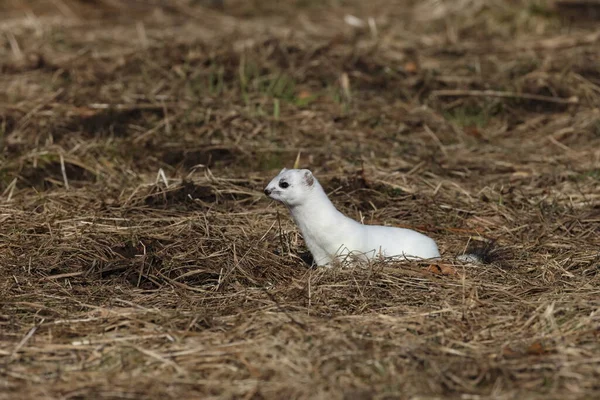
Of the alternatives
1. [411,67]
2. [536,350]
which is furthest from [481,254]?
[411,67]

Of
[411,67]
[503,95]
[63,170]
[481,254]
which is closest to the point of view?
[481,254]

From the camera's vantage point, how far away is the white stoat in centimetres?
490

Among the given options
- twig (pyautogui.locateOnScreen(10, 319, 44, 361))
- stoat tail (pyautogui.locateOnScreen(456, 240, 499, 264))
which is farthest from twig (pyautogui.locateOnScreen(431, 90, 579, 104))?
twig (pyautogui.locateOnScreen(10, 319, 44, 361))

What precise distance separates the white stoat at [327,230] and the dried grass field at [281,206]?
14 cm

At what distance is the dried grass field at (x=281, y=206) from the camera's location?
3.77 metres

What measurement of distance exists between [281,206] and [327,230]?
107 cm

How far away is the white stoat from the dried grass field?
0.14 m

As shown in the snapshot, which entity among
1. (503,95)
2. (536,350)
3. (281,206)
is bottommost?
(503,95)

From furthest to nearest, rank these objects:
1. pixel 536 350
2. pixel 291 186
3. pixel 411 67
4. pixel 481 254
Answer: pixel 411 67, pixel 481 254, pixel 291 186, pixel 536 350

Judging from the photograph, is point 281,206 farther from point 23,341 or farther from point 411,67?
point 411,67

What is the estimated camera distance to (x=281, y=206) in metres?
5.96

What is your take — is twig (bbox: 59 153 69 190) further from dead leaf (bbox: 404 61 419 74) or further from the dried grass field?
dead leaf (bbox: 404 61 419 74)

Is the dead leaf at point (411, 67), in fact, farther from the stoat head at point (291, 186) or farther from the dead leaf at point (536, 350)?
the dead leaf at point (536, 350)

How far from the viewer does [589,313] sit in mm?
4258
